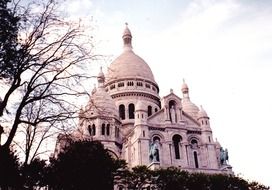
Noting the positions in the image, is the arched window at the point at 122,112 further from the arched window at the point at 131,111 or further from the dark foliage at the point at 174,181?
the dark foliage at the point at 174,181

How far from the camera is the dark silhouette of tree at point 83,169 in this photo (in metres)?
25.2

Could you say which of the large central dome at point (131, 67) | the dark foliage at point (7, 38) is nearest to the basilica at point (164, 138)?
the large central dome at point (131, 67)

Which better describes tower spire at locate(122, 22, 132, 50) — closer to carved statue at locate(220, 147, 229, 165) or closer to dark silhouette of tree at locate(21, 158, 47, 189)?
carved statue at locate(220, 147, 229, 165)

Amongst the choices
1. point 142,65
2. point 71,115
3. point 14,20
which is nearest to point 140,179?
point 71,115

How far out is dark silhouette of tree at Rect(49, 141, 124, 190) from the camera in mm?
25188

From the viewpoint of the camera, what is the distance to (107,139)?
48.8 m

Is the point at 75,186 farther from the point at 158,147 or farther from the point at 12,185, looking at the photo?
the point at 158,147

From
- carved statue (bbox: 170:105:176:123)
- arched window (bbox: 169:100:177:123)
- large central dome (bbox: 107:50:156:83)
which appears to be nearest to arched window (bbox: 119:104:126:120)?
large central dome (bbox: 107:50:156:83)

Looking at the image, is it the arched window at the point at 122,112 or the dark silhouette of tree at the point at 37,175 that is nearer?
the dark silhouette of tree at the point at 37,175

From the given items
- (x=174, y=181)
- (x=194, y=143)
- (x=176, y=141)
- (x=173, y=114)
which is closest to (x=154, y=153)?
(x=176, y=141)

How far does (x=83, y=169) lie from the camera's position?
25.2 m

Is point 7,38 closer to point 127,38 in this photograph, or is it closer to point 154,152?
point 154,152

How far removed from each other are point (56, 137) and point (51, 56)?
4123mm

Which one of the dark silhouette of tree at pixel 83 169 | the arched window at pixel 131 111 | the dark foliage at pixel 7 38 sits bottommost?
the dark silhouette of tree at pixel 83 169
